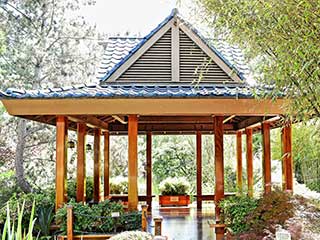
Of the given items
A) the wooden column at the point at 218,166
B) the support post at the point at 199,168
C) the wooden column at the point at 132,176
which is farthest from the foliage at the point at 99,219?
the support post at the point at 199,168

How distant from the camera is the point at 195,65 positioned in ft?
31.1

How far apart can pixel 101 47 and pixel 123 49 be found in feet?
14.0

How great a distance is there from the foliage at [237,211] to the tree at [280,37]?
2480 mm

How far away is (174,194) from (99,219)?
23.1ft

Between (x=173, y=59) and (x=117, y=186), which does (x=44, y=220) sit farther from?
(x=117, y=186)

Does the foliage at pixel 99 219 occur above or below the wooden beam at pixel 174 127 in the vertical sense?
below

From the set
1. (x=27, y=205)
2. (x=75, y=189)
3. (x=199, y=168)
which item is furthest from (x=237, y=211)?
(x=199, y=168)

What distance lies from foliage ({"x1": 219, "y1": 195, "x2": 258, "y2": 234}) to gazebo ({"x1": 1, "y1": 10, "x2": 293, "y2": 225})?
1.88 feet

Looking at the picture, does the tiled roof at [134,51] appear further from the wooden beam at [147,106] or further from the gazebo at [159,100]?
the wooden beam at [147,106]

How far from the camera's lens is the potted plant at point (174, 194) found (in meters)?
14.4

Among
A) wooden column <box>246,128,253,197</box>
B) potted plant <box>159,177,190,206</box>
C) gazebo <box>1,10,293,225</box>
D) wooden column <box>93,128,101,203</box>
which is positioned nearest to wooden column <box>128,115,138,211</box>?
gazebo <box>1,10,293,225</box>

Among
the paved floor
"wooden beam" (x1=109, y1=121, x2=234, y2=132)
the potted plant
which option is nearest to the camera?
the paved floor

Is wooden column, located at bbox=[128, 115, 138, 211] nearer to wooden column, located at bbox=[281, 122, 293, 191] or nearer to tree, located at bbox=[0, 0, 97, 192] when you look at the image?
wooden column, located at bbox=[281, 122, 293, 191]

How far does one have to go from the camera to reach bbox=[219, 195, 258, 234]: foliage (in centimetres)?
738
